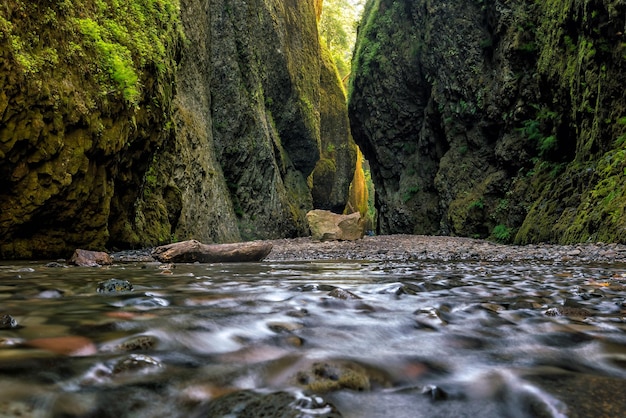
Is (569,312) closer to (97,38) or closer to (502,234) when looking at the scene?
(97,38)

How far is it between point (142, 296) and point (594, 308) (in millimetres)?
2608

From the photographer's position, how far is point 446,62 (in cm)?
1992

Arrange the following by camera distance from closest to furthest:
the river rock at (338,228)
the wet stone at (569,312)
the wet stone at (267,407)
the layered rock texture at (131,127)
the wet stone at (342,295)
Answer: the wet stone at (267,407) → the wet stone at (569,312) → the wet stone at (342,295) → the layered rock texture at (131,127) → the river rock at (338,228)

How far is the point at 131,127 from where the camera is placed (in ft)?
24.3

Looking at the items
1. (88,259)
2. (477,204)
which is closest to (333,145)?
(477,204)

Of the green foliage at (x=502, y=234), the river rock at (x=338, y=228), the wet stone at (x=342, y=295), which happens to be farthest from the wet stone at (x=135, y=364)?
the river rock at (x=338, y=228)

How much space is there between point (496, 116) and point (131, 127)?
14.0m

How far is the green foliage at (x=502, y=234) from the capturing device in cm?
1342

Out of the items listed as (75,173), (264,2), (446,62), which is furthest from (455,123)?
(75,173)

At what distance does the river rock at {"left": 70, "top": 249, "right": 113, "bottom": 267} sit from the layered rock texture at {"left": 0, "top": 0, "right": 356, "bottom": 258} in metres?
1.04

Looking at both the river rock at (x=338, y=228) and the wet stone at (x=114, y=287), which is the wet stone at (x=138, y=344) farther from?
the river rock at (x=338, y=228)

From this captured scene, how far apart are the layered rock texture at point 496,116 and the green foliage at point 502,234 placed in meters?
0.05

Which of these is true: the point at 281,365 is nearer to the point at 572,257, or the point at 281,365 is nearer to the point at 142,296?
the point at 142,296

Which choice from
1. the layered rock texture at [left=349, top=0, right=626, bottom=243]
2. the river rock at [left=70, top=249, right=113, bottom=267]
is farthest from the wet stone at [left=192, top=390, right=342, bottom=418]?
the layered rock texture at [left=349, top=0, right=626, bottom=243]
